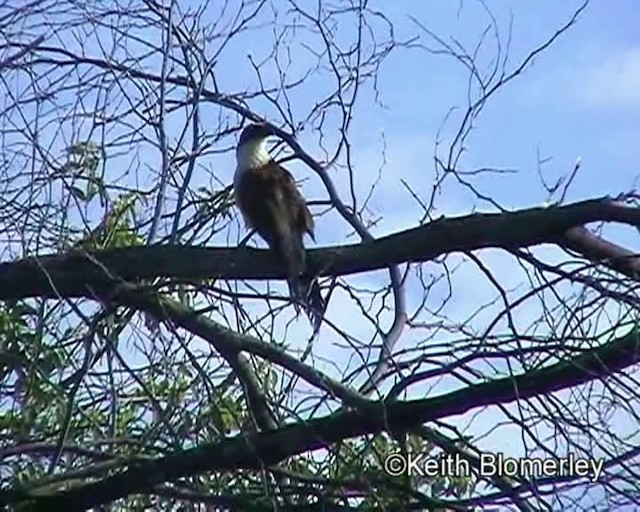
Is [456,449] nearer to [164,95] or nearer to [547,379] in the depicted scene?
[547,379]

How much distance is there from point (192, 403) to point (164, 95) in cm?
100

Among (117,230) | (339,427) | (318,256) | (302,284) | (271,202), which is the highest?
(271,202)

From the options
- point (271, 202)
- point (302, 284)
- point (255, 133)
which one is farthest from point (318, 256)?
point (255, 133)

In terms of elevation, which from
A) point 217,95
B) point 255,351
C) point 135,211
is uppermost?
point 217,95

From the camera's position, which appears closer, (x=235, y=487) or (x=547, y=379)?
(x=547, y=379)

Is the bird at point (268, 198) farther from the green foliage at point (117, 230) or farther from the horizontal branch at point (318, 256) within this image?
the green foliage at point (117, 230)

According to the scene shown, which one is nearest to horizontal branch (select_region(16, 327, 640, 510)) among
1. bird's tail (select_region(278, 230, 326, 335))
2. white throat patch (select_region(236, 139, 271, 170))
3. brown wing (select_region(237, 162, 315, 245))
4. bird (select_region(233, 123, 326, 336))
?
bird's tail (select_region(278, 230, 326, 335))

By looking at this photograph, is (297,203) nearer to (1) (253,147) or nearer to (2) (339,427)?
(1) (253,147)

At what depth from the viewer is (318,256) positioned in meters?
4.86

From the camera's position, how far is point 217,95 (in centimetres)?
542

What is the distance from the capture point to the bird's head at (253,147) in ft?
18.0

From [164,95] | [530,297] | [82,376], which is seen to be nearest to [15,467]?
[82,376]

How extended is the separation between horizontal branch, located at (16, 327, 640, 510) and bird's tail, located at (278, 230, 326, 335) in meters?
0.30

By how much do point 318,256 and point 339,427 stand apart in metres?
0.54
